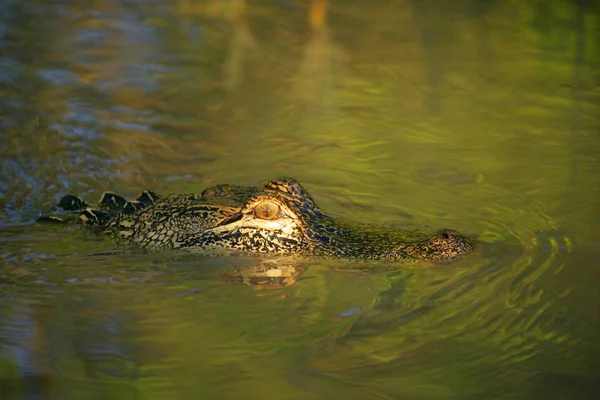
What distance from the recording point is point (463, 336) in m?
5.59

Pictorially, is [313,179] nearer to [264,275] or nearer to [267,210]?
[267,210]

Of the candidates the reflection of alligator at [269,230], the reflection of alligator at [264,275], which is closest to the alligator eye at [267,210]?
the reflection of alligator at [269,230]

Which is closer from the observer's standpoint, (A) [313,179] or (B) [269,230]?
(B) [269,230]

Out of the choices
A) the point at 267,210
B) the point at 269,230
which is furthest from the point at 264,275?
the point at 267,210

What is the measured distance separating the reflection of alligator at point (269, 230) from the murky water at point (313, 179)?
0.41 ft

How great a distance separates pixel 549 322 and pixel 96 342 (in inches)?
94.9

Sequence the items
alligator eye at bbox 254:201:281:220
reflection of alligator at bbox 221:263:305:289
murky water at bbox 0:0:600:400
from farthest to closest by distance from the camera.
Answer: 1. alligator eye at bbox 254:201:281:220
2. reflection of alligator at bbox 221:263:305:289
3. murky water at bbox 0:0:600:400

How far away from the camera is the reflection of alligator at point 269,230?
6594mm

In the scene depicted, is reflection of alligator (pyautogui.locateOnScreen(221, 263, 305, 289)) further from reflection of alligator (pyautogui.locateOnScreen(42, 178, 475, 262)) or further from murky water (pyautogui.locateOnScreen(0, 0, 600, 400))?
reflection of alligator (pyautogui.locateOnScreen(42, 178, 475, 262))

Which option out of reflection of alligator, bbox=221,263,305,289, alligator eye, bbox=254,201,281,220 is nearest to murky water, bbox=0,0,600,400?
reflection of alligator, bbox=221,263,305,289

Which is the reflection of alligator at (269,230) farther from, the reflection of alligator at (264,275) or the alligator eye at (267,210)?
the reflection of alligator at (264,275)

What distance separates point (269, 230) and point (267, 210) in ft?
0.46

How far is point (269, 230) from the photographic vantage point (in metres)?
6.64

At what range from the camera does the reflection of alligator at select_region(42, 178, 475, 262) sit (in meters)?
6.59
